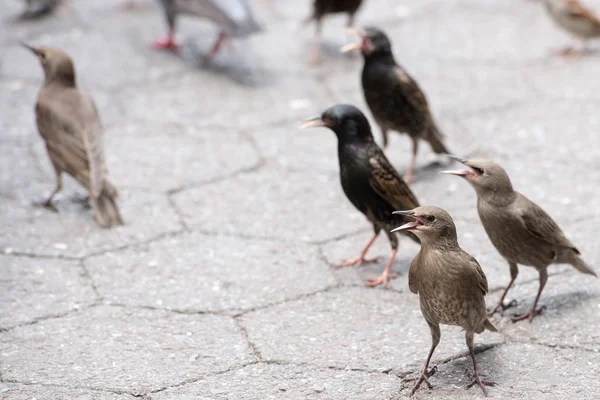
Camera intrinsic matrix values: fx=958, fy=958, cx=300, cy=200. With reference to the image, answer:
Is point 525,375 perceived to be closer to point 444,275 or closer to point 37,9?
point 444,275

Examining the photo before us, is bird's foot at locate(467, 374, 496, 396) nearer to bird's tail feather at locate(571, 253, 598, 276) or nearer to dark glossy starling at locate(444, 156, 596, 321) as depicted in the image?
dark glossy starling at locate(444, 156, 596, 321)

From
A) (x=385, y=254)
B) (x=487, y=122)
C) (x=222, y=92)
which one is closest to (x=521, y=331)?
(x=385, y=254)

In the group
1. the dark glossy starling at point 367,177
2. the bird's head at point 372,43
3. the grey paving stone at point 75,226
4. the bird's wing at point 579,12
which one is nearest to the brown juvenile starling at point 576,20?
the bird's wing at point 579,12

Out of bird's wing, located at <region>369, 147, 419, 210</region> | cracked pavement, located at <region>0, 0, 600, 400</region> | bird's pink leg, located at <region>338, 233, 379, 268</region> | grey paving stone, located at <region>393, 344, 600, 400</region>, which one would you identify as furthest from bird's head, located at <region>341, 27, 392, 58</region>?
grey paving stone, located at <region>393, 344, 600, 400</region>

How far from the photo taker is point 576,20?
331 inches

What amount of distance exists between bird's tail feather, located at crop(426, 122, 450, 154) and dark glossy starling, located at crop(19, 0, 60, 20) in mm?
4622

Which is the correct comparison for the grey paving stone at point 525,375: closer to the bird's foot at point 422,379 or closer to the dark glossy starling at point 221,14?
the bird's foot at point 422,379

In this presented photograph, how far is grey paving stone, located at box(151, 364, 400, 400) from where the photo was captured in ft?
13.7

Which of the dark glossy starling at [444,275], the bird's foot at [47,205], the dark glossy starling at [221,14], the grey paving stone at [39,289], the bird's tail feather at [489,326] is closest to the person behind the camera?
the dark glossy starling at [444,275]

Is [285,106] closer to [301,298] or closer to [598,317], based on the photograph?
[301,298]

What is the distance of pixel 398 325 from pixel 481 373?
23.4 inches

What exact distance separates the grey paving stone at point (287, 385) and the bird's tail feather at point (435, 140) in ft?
8.09

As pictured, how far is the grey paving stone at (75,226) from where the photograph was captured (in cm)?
557

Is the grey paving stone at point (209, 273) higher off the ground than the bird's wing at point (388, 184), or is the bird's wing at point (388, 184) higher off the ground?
the bird's wing at point (388, 184)
